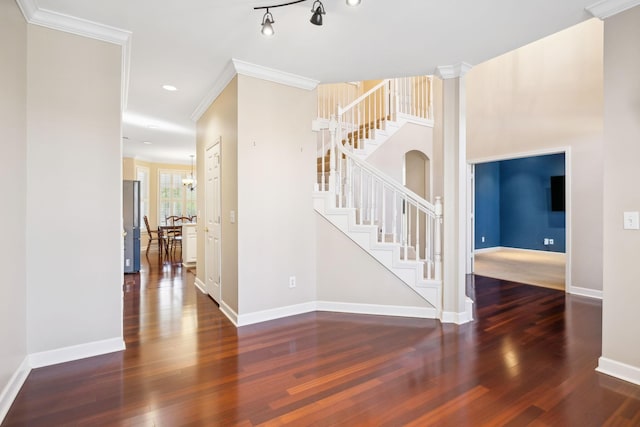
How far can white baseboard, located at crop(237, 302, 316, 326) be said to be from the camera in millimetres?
3318

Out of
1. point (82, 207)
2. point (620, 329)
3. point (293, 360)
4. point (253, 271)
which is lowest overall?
point (293, 360)

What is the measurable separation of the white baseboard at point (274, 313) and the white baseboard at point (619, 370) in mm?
2588

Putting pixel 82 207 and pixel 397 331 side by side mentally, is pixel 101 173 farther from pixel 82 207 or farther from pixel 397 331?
pixel 397 331

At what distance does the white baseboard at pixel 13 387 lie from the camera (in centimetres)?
188

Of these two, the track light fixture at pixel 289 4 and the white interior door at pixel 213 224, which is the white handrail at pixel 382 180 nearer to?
the white interior door at pixel 213 224

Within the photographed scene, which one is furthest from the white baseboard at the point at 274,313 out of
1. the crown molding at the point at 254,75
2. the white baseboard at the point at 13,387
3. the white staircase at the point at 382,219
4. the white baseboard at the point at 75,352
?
the crown molding at the point at 254,75

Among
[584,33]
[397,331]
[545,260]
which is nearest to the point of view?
[397,331]

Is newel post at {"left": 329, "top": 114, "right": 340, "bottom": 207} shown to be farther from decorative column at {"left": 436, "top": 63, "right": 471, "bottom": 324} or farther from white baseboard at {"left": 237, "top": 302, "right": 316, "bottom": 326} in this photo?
white baseboard at {"left": 237, "top": 302, "right": 316, "bottom": 326}

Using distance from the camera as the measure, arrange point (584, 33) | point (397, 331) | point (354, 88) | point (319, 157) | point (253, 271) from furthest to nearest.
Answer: point (354, 88), point (319, 157), point (584, 33), point (253, 271), point (397, 331)

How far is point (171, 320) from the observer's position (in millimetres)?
3473

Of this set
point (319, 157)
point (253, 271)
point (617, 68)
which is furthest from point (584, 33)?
point (253, 271)

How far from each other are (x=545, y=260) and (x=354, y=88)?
5.57 m

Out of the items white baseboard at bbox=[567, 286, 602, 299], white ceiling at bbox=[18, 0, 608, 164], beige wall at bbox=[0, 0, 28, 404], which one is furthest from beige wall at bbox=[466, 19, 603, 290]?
beige wall at bbox=[0, 0, 28, 404]

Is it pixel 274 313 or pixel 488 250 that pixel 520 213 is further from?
pixel 274 313
